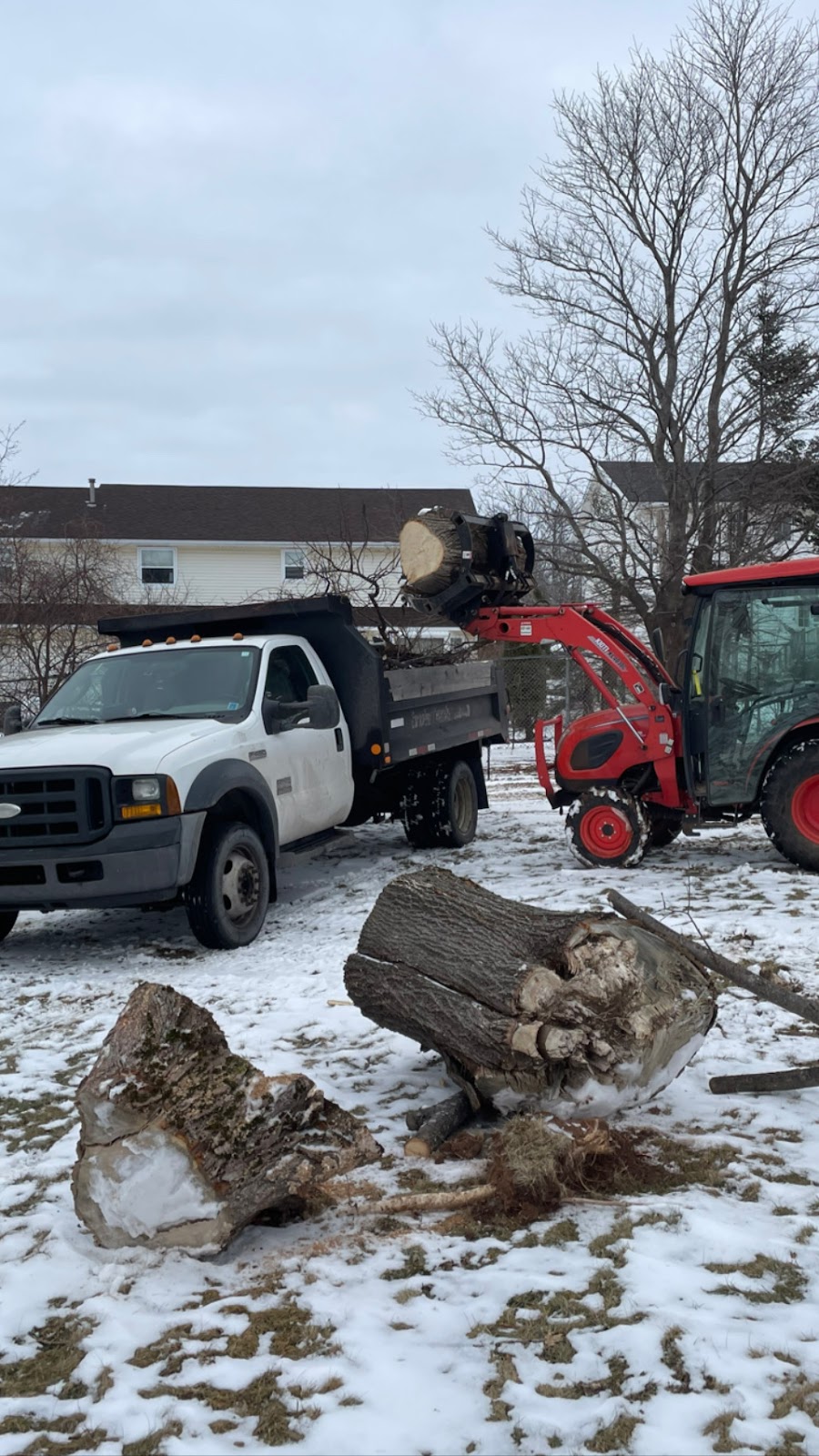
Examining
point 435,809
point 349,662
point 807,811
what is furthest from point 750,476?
point 349,662

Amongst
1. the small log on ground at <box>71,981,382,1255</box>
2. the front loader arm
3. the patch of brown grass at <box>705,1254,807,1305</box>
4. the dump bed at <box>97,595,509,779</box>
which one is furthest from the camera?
the front loader arm

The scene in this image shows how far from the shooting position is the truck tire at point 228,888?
7121 mm

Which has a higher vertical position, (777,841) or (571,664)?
(571,664)

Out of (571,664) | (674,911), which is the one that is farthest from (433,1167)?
(571,664)

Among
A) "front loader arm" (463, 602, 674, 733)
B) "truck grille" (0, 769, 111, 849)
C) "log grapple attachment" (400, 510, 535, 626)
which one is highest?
"log grapple attachment" (400, 510, 535, 626)

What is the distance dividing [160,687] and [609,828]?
362cm

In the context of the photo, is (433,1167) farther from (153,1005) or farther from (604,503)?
(604,503)

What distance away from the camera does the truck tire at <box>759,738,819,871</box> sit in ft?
27.8

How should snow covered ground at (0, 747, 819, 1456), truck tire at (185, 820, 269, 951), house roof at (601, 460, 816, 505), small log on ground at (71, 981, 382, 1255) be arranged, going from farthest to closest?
house roof at (601, 460, 816, 505) → truck tire at (185, 820, 269, 951) → small log on ground at (71, 981, 382, 1255) → snow covered ground at (0, 747, 819, 1456)

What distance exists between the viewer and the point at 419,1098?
479 cm

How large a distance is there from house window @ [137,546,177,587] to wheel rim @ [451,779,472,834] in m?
21.2

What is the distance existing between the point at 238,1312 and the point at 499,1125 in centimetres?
145

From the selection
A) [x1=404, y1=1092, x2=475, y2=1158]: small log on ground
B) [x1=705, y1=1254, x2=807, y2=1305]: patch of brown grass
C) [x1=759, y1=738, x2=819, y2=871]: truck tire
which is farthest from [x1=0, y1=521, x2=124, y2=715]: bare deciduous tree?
[x1=705, y1=1254, x2=807, y2=1305]: patch of brown grass

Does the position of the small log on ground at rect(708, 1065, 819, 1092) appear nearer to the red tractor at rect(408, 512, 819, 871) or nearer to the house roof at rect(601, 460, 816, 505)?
the red tractor at rect(408, 512, 819, 871)
